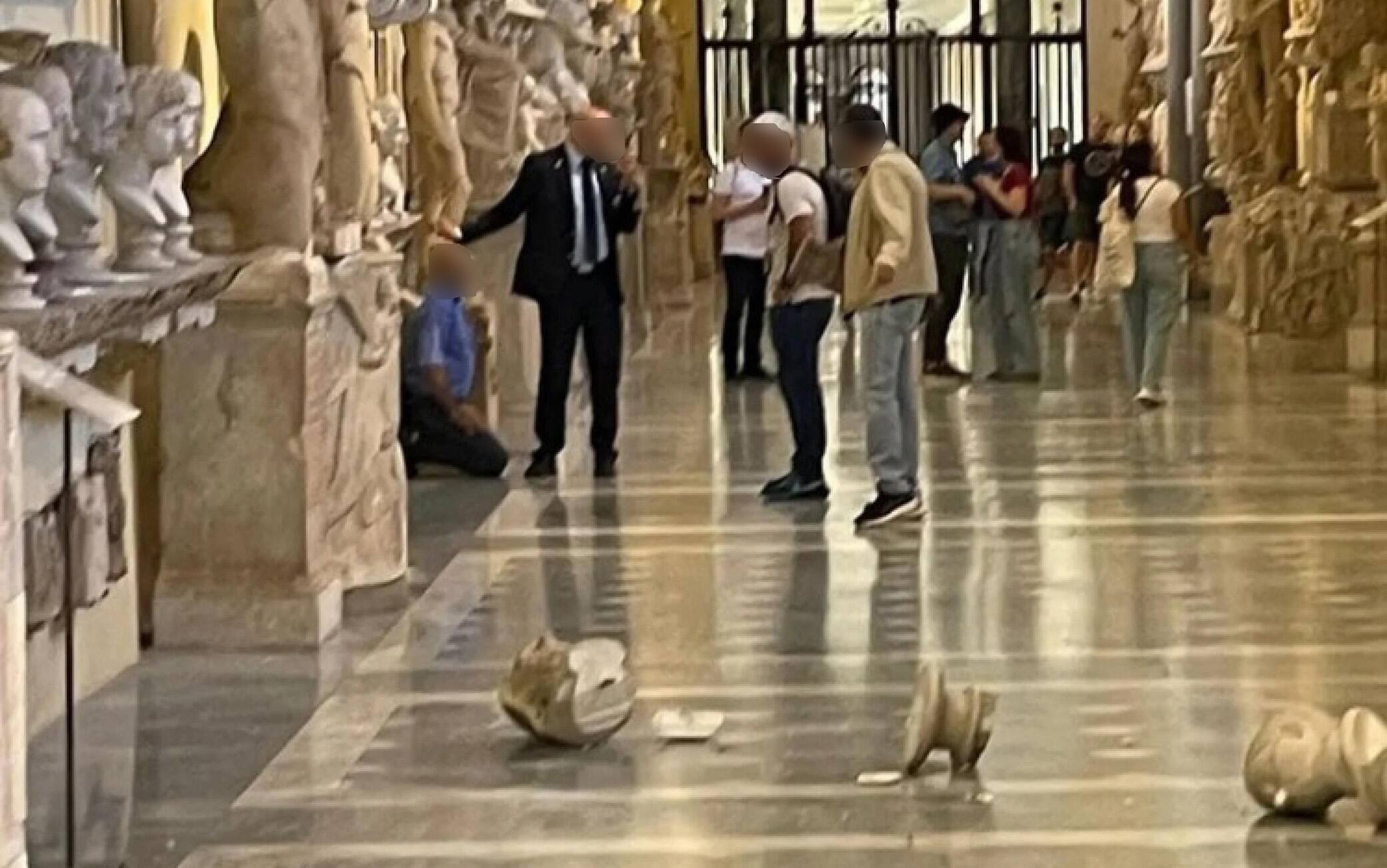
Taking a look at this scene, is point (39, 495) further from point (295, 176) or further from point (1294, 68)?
point (1294, 68)

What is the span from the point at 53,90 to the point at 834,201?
7436 mm

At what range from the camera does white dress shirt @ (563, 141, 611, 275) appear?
13688 millimetres

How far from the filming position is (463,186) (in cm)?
1522

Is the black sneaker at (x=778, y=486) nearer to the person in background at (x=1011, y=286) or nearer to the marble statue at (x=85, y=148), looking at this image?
the person in background at (x=1011, y=286)

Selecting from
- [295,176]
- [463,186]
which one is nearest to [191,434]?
[295,176]

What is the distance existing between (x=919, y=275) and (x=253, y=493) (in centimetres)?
349

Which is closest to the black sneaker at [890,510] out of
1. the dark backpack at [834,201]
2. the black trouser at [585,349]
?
the dark backpack at [834,201]

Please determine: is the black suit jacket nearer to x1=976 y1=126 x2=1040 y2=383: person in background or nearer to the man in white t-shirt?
the man in white t-shirt

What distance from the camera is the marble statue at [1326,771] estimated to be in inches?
265

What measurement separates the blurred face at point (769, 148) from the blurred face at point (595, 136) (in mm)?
648

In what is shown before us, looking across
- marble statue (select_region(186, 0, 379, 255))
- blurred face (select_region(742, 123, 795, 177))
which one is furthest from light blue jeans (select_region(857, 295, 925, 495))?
marble statue (select_region(186, 0, 379, 255))

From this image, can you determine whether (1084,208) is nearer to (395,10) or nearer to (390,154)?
(390,154)

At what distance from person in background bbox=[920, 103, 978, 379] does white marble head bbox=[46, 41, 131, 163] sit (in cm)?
1136

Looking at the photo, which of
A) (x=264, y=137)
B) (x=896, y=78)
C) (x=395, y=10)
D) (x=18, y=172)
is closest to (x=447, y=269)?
(x=395, y=10)
